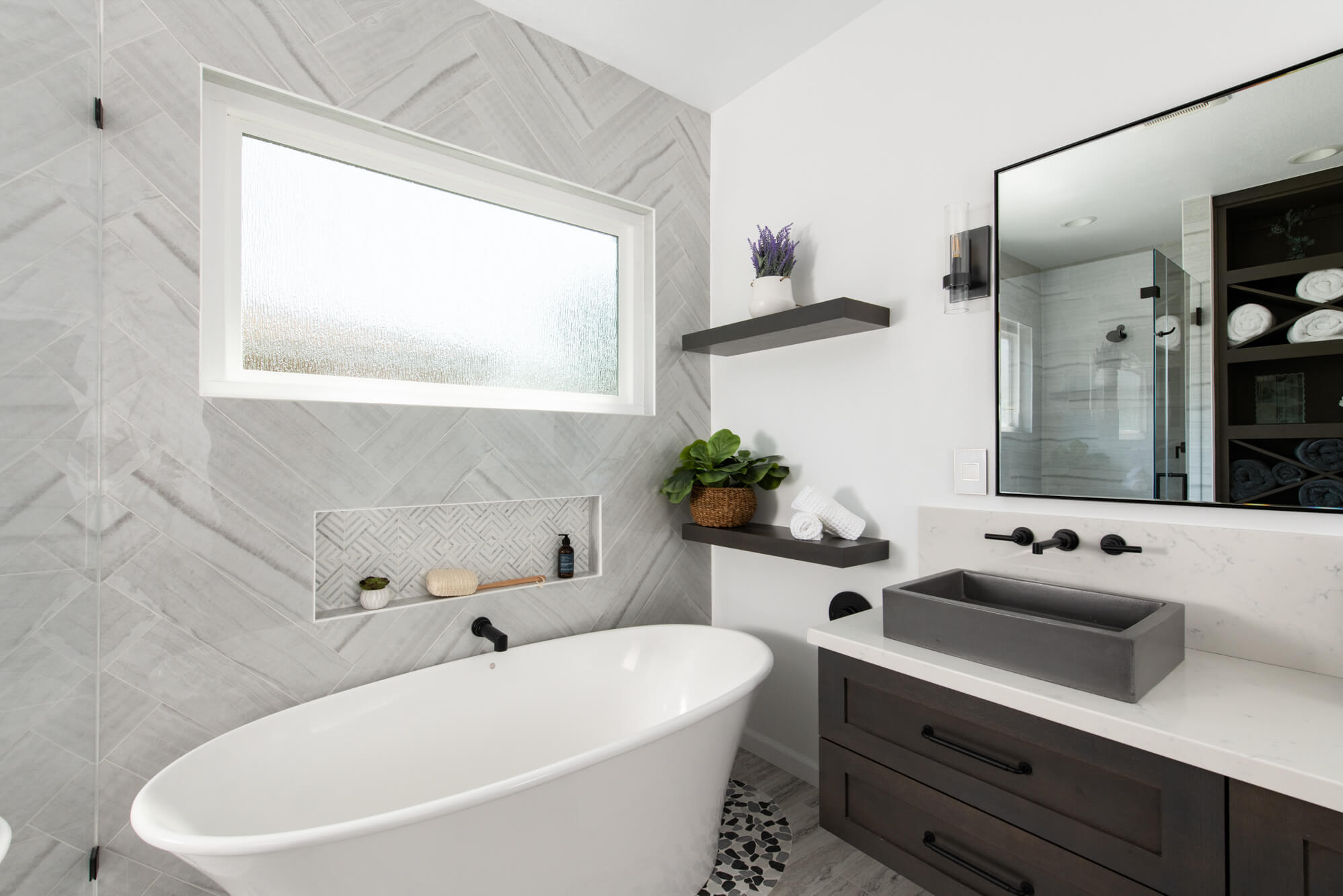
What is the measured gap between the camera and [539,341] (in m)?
2.32

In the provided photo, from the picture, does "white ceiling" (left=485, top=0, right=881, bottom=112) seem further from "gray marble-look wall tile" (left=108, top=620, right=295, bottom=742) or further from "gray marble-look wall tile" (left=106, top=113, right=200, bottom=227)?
"gray marble-look wall tile" (left=108, top=620, right=295, bottom=742)

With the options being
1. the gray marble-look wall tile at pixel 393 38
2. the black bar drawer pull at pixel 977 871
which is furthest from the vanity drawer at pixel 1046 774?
the gray marble-look wall tile at pixel 393 38

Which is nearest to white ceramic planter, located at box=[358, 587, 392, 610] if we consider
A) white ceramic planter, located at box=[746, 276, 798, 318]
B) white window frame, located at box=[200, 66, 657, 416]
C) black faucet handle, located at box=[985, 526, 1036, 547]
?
white window frame, located at box=[200, 66, 657, 416]

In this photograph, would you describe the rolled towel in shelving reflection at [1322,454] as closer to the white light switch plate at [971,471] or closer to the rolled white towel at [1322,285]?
the rolled white towel at [1322,285]

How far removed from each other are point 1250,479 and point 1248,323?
1.10ft

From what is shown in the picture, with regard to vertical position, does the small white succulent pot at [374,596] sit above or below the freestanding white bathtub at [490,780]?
above

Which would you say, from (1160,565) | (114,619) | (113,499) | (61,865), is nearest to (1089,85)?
(1160,565)

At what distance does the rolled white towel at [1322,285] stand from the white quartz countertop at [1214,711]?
30.0 inches

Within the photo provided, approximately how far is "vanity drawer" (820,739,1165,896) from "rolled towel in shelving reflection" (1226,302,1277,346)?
1110 mm

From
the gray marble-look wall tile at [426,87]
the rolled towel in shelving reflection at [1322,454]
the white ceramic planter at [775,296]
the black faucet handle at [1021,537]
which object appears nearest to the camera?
Result: the rolled towel in shelving reflection at [1322,454]

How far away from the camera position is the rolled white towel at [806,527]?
2045 mm

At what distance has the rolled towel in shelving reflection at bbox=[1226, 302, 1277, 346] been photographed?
4.24 ft

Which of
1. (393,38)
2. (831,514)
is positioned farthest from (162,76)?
(831,514)

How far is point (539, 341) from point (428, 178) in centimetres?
65
